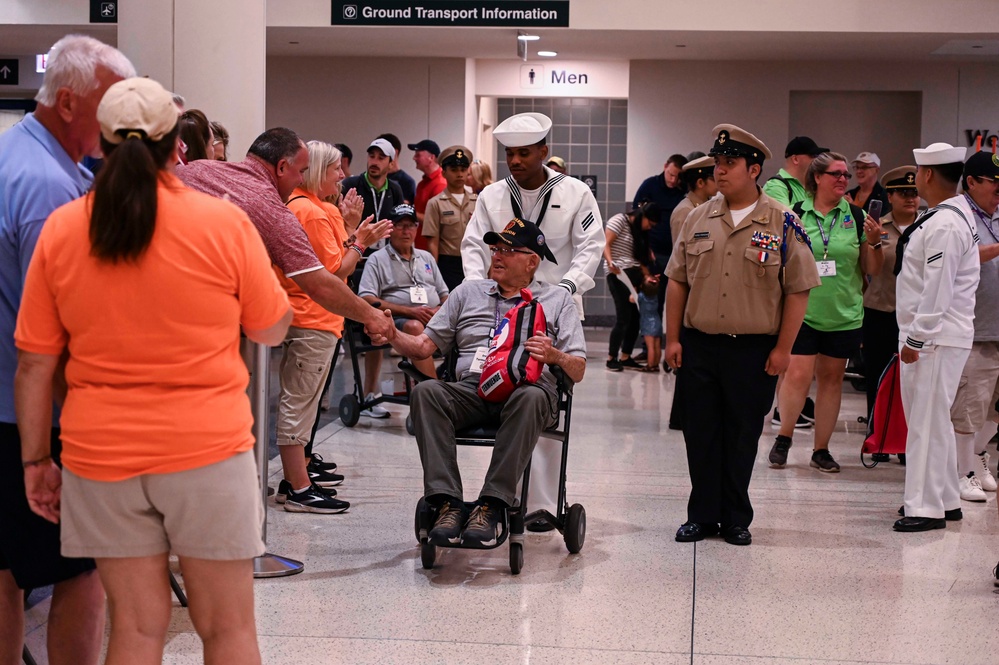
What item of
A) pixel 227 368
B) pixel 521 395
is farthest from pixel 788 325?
pixel 227 368

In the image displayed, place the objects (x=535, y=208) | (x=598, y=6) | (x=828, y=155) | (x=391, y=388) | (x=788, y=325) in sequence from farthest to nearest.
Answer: (x=598, y=6), (x=391, y=388), (x=828, y=155), (x=535, y=208), (x=788, y=325)

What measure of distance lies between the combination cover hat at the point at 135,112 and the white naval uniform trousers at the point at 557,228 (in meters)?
2.78

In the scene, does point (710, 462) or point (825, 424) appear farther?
point (825, 424)

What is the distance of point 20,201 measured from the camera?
2404mm

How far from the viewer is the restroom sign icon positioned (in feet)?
45.8

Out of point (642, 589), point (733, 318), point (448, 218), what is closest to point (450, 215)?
point (448, 218)

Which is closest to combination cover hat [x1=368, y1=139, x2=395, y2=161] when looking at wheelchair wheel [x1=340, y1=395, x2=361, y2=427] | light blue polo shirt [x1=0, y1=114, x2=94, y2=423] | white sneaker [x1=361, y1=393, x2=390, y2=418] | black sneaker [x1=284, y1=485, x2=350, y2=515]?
white sneaker [x1=361, y1=393, x2=390, y2=418]

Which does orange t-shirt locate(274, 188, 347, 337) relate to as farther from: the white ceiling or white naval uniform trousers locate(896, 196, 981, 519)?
the white ceiling

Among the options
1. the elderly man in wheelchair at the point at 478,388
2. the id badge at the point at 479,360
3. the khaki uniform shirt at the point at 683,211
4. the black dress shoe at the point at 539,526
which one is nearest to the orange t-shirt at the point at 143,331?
the elderly man in wheelchair at the point at 478,388

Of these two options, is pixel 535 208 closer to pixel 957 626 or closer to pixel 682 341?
pixel 682 341

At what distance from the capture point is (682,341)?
4871 millimetres

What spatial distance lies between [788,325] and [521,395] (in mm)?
1166

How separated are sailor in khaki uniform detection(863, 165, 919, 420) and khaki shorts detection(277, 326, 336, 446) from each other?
332cm

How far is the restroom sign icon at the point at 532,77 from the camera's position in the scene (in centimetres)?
1397
